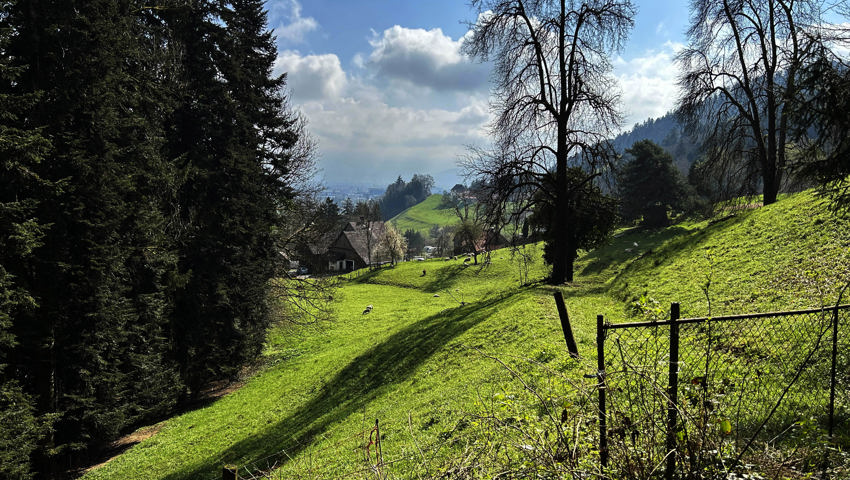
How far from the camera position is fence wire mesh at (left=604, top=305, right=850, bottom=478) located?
9.88 feet

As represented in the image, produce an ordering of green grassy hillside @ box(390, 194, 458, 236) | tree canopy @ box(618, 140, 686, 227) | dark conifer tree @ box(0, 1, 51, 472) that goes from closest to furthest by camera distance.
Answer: dark conifer tree @ box(0, 1, 51, 472)
tree canopy @ box(618, 140, 686, 227)
green grassy hillside @ box(390, 194, 458, 236)

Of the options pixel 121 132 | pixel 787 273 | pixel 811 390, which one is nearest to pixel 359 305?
pixel 121 132

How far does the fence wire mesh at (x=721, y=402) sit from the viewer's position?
3012mm

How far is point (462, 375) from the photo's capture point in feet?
30.6

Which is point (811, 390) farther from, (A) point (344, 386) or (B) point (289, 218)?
(B) point (289, 218)

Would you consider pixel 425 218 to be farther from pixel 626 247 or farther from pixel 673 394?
pixel 673 394

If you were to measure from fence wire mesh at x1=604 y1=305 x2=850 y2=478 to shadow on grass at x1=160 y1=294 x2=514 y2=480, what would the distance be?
23.2 feet

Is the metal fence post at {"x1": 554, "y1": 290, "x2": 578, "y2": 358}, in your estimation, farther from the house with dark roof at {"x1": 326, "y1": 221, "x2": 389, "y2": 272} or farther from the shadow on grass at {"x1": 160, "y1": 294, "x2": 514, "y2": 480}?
the house with dark roof at {"x1": 326, "y1": 221, "x2": 389, "y2": 272}

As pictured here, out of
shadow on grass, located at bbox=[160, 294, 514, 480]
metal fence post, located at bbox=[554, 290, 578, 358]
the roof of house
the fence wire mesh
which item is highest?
the roof of house

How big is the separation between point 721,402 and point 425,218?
17375 centimetres

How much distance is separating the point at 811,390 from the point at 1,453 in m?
14.2

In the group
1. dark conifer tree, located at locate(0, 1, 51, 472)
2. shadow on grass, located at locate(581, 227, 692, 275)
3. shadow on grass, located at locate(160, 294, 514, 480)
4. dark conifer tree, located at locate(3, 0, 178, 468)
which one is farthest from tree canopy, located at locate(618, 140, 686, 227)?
dark conifer tree, located at locate(0, 1, 51, 472)

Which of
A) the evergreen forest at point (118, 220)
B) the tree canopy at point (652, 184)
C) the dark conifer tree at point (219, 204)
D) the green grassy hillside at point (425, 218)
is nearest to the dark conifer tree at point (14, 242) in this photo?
the evergreen forest at point (118, 220)

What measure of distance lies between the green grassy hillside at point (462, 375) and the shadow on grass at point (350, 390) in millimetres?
61
